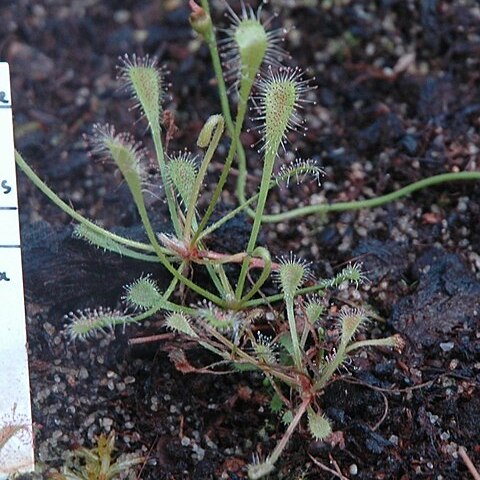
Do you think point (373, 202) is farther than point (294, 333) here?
Yes

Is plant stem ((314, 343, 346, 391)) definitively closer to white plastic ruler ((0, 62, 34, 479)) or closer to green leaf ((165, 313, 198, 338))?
green leaf ((165, 313, 198, 338))

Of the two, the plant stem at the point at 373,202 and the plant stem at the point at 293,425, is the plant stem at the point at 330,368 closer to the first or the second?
the plant stem at the point at 293,425

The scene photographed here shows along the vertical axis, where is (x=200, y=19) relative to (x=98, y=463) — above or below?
above

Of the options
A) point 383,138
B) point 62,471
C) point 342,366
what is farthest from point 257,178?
point 62,471

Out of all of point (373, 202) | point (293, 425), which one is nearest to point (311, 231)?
point (373, 202)

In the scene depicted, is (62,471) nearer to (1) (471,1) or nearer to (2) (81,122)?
(2) (81,122)

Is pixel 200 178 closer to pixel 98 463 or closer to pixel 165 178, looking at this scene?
pixel 165 178
